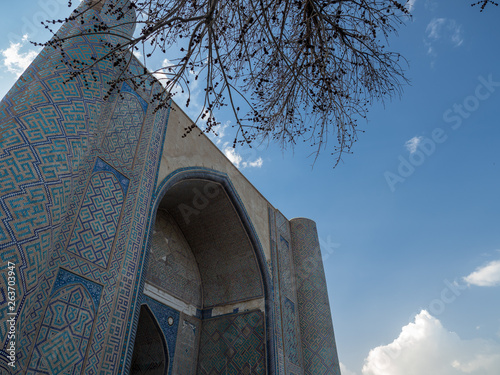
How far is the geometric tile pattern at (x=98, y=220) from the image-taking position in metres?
2.99

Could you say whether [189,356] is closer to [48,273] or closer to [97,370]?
[97,370]

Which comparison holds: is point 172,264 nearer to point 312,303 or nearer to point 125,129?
point 125,129

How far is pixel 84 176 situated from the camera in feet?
10.7

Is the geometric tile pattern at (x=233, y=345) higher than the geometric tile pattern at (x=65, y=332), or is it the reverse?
the geometric tile pattern at (x=233, y=345)

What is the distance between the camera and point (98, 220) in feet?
10.5

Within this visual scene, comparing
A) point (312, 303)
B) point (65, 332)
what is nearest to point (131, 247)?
point (65, 332)

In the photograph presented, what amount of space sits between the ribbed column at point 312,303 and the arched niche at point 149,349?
7.92 ft

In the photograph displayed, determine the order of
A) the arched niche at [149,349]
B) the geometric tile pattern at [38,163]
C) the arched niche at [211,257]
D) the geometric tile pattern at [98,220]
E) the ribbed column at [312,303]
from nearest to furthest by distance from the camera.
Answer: the geometric tile pattern at [38,163], the geometric tile pattern at [98,220], the arched niche at [149,349], the arched niche at [211,257], the ribbed column at [312,303]

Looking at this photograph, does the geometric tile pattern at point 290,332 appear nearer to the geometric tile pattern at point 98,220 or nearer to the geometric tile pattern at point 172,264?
the geometric tile pattern at point 172,264

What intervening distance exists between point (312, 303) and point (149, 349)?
9.82 ft

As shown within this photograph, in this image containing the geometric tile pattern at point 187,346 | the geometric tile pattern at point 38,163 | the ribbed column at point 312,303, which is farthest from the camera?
the ribbed column at point 312,303

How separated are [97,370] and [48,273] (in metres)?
0.81

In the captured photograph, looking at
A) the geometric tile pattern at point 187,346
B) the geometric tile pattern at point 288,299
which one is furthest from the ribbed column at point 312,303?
the geometric tile pattern at point 187,346

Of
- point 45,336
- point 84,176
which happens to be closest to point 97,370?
point 45,336
